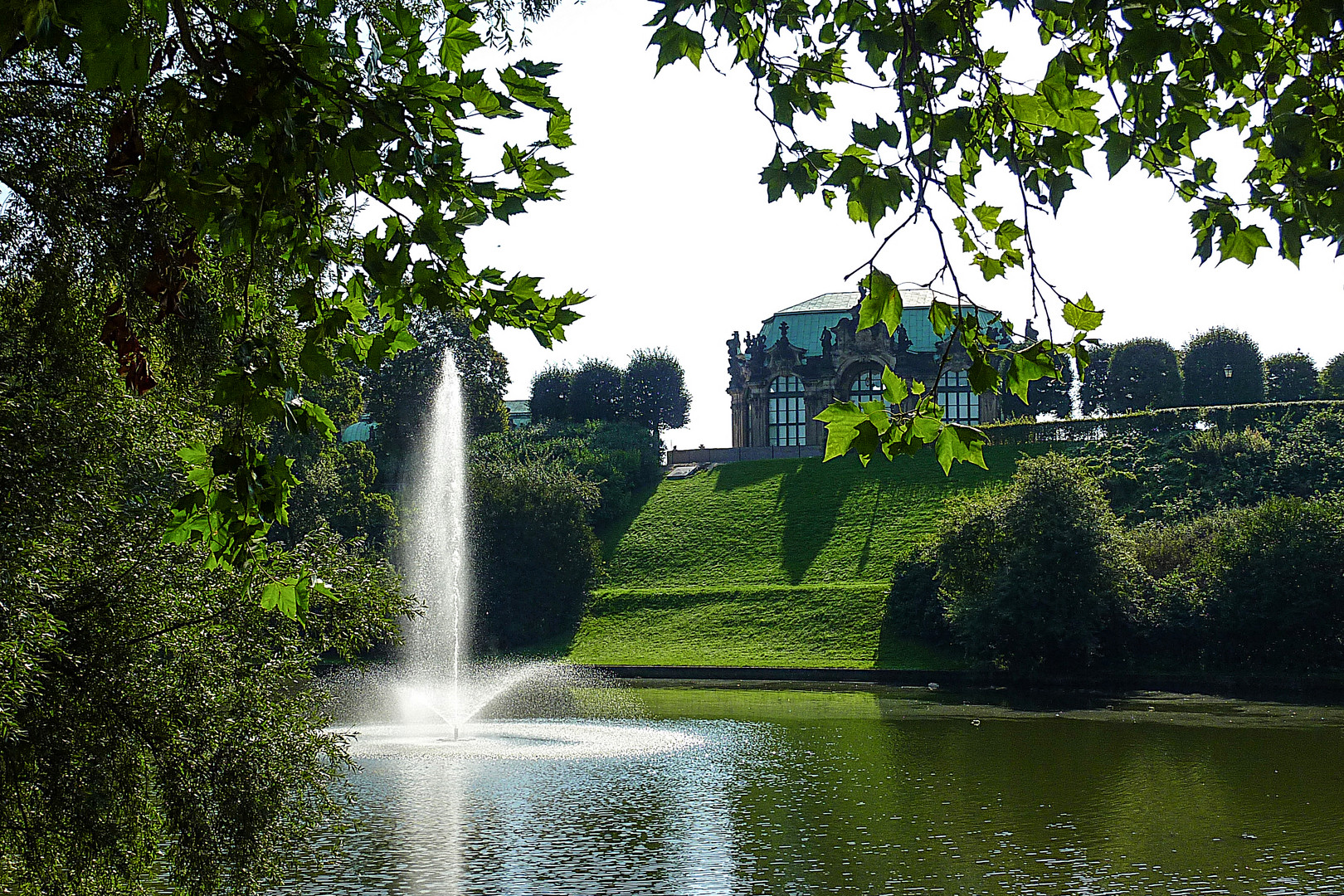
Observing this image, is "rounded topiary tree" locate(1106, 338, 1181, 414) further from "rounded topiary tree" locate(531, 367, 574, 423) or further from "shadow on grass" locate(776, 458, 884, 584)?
"rounded topiary tree" locate(531, 367, 574, 423)

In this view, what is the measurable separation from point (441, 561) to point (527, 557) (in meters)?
3.56

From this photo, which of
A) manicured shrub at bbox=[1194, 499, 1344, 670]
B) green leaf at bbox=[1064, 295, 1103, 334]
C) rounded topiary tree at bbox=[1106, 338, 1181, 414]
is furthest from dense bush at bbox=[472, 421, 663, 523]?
green leaf at bbox=[1064, 295, 1103, 334]

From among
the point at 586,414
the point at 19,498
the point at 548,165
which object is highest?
the point at 586,414

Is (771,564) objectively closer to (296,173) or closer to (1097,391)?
(1097,391)

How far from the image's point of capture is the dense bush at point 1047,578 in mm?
37094

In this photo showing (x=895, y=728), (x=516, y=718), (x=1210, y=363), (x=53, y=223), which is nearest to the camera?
(x=53, y=223)

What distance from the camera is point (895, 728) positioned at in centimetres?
2748

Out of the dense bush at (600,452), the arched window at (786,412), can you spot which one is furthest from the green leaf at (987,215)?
the arched window at (786,412)

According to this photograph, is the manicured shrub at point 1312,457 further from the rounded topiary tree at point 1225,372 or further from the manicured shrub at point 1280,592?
the rounded topiary tree at point 1225,372

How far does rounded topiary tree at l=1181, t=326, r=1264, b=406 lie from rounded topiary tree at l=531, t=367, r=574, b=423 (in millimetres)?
40955

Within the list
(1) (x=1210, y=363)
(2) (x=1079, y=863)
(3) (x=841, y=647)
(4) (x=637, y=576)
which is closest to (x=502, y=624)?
(4) (x=637, y=576)

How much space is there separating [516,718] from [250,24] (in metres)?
28.4

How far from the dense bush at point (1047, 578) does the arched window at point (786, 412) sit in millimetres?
41019

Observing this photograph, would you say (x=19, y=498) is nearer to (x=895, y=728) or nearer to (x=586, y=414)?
(x=895, y=728)
